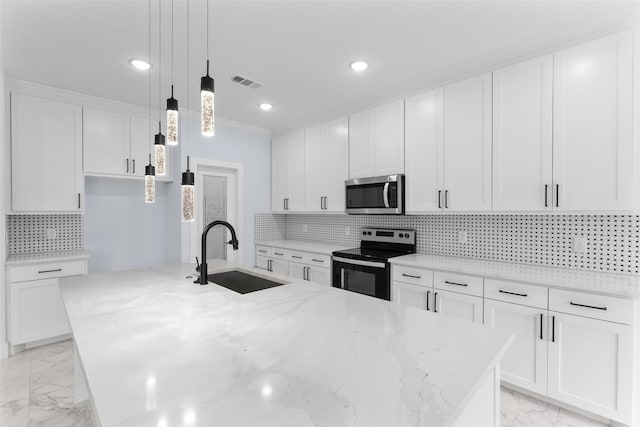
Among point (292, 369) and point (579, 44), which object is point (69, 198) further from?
point (579, 44)

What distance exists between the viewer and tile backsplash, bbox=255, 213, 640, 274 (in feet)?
7.39

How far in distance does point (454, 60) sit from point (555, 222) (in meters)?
1.54

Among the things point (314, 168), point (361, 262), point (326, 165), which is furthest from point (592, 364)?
point (314, 168)

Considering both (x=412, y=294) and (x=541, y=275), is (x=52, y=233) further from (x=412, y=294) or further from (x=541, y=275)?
(x=541, y=275)

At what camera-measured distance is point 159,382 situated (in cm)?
83

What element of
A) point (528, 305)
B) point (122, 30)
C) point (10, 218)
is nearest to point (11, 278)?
point (10, 218)

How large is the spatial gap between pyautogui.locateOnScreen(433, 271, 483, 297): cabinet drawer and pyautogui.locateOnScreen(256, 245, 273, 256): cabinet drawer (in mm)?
2484

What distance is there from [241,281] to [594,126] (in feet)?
8.52

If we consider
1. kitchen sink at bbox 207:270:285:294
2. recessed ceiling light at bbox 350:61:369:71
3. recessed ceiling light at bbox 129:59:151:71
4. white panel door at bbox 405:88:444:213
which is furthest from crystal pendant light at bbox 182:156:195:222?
white panel door at bbox 405:88:444:213

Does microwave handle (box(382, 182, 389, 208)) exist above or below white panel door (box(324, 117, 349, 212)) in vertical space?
below

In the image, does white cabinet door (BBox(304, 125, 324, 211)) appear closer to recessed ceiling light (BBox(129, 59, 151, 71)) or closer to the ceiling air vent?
the ceiling air vent

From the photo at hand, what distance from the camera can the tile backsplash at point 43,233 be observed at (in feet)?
10.7

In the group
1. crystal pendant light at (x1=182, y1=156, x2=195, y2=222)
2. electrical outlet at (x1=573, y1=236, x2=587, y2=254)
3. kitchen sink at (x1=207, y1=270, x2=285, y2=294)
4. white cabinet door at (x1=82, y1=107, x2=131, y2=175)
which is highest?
white cabinet door at (x1=82, y1=107, x2=131, y2=175)

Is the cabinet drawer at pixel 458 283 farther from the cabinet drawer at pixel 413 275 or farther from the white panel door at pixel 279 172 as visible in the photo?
the white panel door at pixel 279 172
